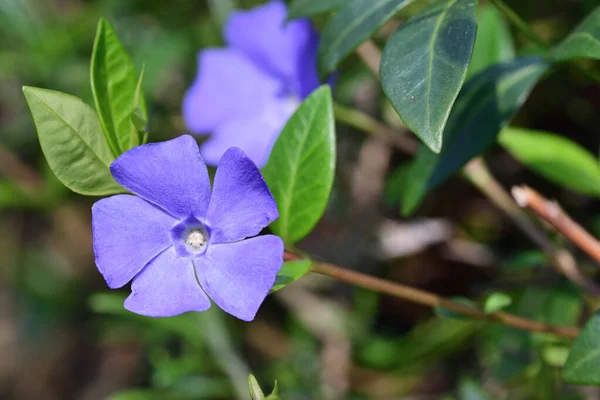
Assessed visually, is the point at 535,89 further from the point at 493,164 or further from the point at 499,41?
the point at 499,41

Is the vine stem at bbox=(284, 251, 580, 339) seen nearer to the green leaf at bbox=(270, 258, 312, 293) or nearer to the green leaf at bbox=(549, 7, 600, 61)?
the green leaf at bbox=(270, 258, 312, 293)

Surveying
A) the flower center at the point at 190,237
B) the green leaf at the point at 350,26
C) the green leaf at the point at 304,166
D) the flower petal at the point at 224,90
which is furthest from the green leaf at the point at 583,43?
the flower petal at the point at 224,90

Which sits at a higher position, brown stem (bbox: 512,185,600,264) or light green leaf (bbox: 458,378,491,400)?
brown stem (bbox: 512,185,600,264)

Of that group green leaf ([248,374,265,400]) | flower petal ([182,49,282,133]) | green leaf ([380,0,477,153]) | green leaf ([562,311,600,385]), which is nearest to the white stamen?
green leaf ([248,374,265,400])

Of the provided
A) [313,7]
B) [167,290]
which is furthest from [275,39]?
[167,290]

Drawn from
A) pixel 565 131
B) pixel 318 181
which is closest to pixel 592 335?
pixel 318 181
